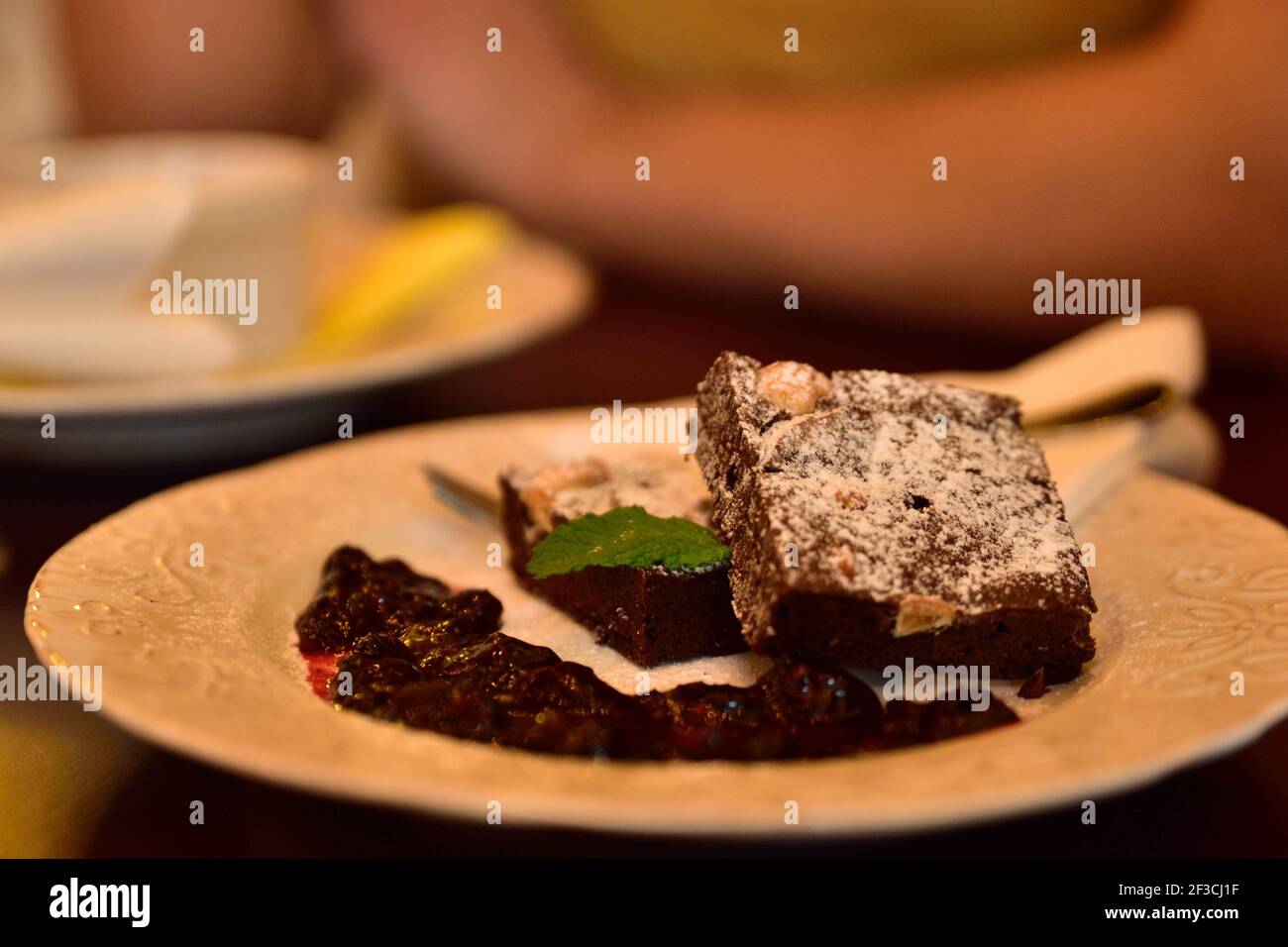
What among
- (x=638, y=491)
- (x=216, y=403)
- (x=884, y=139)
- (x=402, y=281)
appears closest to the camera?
(x=638, y=491)

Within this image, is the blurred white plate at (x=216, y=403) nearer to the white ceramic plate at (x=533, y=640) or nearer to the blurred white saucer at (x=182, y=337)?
the blurred white saucer at (x=182, y=337)

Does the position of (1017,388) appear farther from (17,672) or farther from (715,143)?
(715,143)

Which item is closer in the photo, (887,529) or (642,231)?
(887,529)

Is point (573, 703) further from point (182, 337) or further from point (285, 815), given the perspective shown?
point (182, 337)

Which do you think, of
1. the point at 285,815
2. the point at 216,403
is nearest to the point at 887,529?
the point at 285,815

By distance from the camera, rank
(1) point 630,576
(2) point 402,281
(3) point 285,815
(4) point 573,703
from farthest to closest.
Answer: (2) point 402,281, (1) point 630,576, (4) point 573,703, (3) point 285,815

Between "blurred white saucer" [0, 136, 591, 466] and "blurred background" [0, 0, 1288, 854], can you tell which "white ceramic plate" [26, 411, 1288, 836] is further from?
"blurred white saucer" [0, 136, 591, 466]
